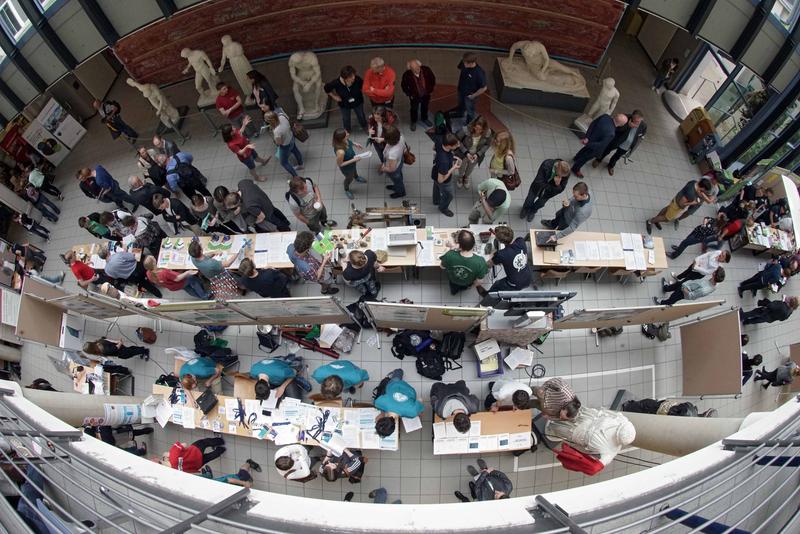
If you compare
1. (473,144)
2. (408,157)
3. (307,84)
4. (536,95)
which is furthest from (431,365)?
(536,95)

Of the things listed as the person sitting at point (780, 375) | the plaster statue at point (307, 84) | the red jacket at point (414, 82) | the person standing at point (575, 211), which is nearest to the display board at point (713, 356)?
the person sitting at point (780, 375)

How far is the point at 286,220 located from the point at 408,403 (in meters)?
4.38

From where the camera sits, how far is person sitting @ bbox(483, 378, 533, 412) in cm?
527

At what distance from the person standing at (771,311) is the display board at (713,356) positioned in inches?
58.9

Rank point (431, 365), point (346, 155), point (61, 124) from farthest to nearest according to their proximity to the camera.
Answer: point (61, 124)
point (346, 155)
point (431, 365)

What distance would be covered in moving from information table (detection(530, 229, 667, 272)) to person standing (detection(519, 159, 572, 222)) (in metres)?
0.93

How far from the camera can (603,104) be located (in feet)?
28.5

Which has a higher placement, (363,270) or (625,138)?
(625,138)

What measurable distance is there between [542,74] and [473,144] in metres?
3.33

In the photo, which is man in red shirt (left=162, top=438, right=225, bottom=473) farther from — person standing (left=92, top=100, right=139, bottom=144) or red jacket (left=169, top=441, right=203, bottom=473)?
person standing (left=92, top=100, right=139, bottom=144)

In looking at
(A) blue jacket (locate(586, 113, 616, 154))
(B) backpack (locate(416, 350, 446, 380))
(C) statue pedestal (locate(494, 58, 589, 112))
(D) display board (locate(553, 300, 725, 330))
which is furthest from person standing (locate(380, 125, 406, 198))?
(D) display board (locate(553, 300, 725, 330))

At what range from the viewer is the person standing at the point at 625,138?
298 inches

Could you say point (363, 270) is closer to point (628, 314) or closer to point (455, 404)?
point (455, 404)

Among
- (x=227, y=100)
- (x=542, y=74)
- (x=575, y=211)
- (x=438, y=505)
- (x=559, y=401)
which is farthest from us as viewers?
(x=542, y=74)
